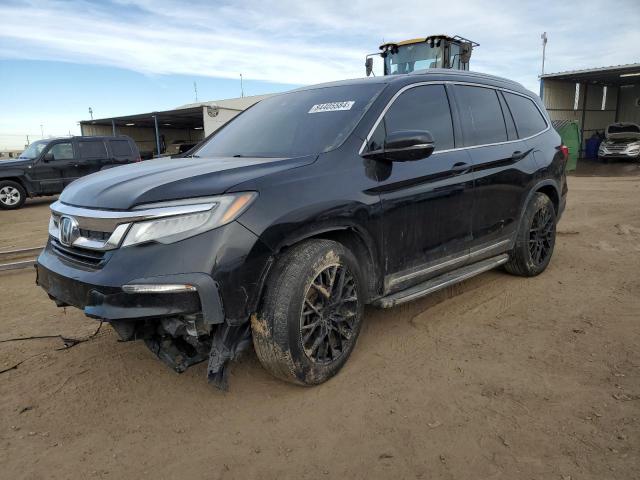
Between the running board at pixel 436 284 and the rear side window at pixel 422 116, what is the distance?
3.25 feet

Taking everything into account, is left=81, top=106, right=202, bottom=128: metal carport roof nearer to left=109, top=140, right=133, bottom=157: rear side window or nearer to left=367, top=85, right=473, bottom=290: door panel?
left=109, top=140, right=133, bottom=157: rear side window

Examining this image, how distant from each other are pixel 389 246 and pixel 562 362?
1335mm

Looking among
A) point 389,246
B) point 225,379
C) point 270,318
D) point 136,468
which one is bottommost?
point 136,468

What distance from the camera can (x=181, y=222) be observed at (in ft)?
7.72

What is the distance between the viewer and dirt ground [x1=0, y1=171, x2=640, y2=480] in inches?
86.6

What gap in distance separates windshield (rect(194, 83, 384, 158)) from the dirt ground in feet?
4.78

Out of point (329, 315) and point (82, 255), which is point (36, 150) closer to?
point (82, 255)

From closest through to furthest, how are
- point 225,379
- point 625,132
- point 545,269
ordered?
point 225,379, point 545,269, point 625,132

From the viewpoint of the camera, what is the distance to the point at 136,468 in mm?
2211

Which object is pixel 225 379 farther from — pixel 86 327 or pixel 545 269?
pixel 545 269

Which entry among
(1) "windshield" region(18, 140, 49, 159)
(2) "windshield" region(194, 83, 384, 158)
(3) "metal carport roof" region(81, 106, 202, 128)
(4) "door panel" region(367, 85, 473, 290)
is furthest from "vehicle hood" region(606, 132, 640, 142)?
(1) "windshield" region(18, 140, 49, 159)

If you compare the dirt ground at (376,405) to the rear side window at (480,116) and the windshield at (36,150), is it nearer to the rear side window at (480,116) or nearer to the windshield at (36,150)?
the rear side window at (480,116)

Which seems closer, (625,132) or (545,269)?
(545,269)

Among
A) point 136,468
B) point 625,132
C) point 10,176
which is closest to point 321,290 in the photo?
point 136,468
